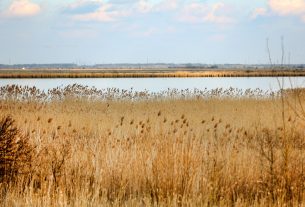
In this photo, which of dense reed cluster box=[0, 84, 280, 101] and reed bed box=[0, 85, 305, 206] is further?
dense reed cluster box=[0, 84, 280, 101]

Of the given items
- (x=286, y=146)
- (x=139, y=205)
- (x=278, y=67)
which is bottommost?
(x=139, y=205)

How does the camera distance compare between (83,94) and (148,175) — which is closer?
(148,175)

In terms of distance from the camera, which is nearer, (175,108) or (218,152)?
(218,152)

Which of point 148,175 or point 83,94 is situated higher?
point 83,94

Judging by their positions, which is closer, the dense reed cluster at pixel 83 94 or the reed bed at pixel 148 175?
the reed bed at pixel 148 175

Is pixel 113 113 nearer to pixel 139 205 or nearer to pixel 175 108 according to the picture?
pixel 175 108

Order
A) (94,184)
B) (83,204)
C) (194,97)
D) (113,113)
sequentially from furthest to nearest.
Result: 1. (194,97)
2. (113,113)
3. (94,184)
4. (83,204)

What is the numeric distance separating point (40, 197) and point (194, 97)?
1702 cm

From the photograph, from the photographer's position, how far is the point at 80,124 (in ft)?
49.7

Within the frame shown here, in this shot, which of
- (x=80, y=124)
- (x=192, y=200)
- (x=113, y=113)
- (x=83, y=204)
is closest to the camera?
(x=83, y=204)

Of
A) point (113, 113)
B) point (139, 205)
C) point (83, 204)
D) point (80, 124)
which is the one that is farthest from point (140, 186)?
point (113, 113)

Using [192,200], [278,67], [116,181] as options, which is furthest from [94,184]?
[278,67]

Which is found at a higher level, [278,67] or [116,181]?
[278,67]

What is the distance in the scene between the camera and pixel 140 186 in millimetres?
8555
